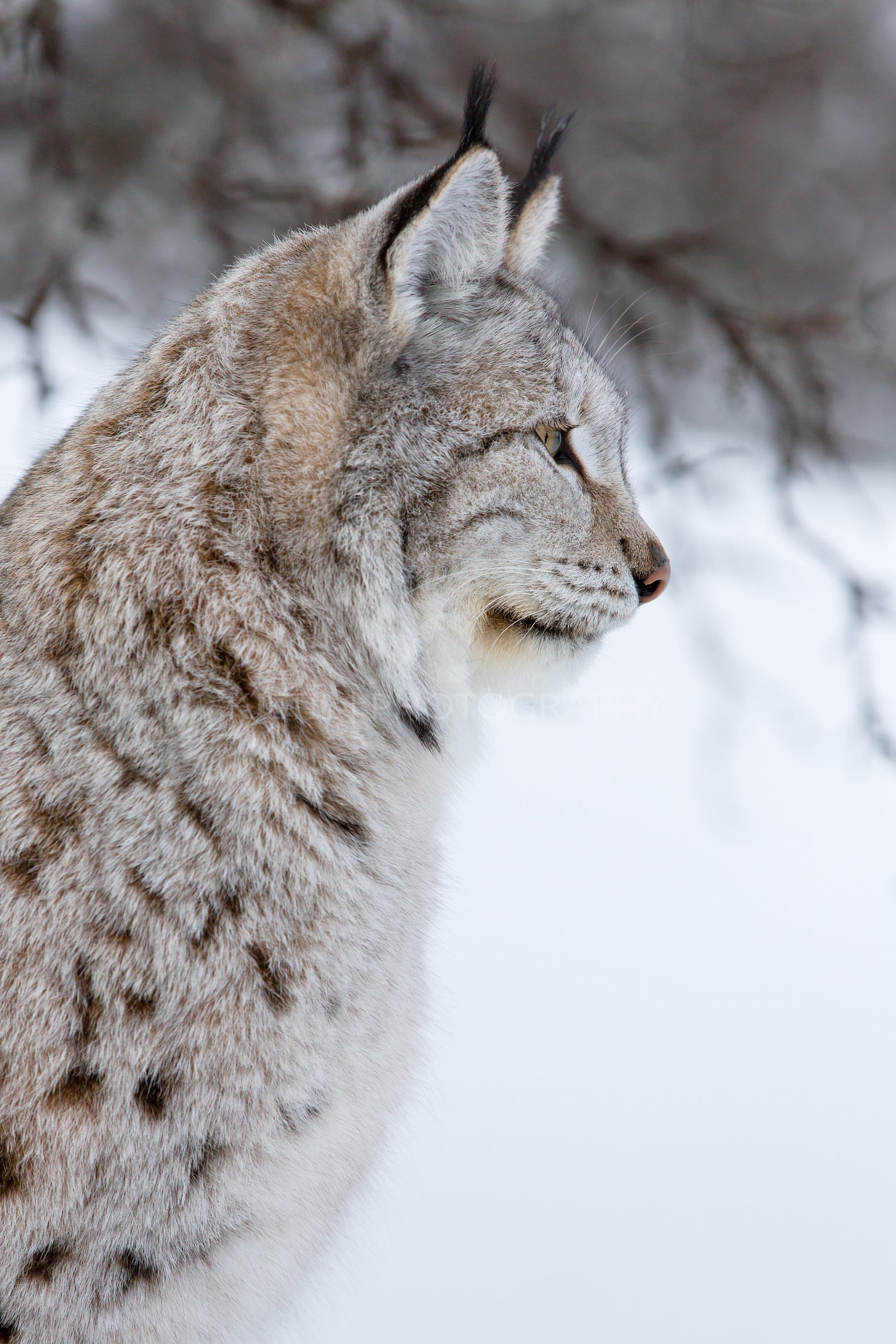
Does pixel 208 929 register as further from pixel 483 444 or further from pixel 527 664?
pixel 483 444

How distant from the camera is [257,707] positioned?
121 centimetres

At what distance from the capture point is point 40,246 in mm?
2631

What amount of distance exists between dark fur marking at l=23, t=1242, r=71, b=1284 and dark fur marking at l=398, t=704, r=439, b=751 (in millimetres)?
668

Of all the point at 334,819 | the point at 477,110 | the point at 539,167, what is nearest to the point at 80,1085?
the point at 334,819

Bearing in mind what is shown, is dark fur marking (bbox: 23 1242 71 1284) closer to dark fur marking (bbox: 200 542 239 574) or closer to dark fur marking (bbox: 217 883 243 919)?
dark fur marking (bbox: 217 883 243 919)

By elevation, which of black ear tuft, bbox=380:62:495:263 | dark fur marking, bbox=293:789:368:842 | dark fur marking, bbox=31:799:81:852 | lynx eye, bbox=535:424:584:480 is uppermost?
black ear tuft, bbox=380:62:495:263

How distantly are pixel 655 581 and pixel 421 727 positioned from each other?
0.37m

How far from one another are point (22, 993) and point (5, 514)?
1.93 feet

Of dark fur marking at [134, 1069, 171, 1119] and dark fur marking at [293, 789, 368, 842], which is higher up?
dark fur marking at [293, 789, 368, 842]

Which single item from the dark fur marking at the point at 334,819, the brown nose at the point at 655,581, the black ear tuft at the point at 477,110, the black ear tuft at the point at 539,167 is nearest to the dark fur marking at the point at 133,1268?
the dark fur marking at the point at 334,819

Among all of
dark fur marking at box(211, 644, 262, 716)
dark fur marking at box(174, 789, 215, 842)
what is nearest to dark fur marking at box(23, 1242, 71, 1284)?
dark fur marking at box(174, 789, 215, 842)

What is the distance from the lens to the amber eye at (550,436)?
1.37 meters

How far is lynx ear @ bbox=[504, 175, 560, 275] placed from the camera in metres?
1.51

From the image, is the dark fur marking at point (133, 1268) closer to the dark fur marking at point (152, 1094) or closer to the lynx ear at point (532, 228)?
the dark fur marking at point (152, 1094)
